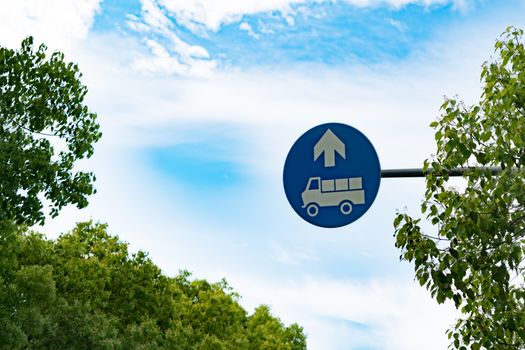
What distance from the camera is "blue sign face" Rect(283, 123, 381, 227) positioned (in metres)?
7.38

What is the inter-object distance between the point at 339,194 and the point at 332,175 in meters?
0.21

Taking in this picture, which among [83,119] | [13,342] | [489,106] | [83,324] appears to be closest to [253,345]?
[83,324]

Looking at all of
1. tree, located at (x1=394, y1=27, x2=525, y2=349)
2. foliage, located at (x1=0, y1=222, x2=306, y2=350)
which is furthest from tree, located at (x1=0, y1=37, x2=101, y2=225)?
tree, located at (x1=394, y1=27, x2=525, y2=349)

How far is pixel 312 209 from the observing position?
7430 millimetres

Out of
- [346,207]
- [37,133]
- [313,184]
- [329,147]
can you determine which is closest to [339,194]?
[346,207]

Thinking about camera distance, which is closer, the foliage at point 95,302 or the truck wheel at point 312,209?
the truck wheel at point 312,209

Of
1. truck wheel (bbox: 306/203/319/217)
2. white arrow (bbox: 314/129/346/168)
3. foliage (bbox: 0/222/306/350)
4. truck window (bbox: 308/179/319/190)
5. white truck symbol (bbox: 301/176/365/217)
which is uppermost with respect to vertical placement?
foliage (bbox: 0/222/306/350)

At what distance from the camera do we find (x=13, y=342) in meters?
26.0

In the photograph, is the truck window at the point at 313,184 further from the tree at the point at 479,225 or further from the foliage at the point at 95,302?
the foliage at the point at 95,302

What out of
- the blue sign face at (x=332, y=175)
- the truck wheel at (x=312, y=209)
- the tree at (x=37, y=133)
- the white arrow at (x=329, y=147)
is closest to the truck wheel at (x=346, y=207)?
the blue sign face at (x=332, y=175)

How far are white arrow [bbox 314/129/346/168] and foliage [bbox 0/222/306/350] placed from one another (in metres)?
17.8

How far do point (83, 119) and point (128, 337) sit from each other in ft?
38.9

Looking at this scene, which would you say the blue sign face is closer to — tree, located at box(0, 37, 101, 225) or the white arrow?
the white arrow

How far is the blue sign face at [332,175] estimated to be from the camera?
7383 mm
